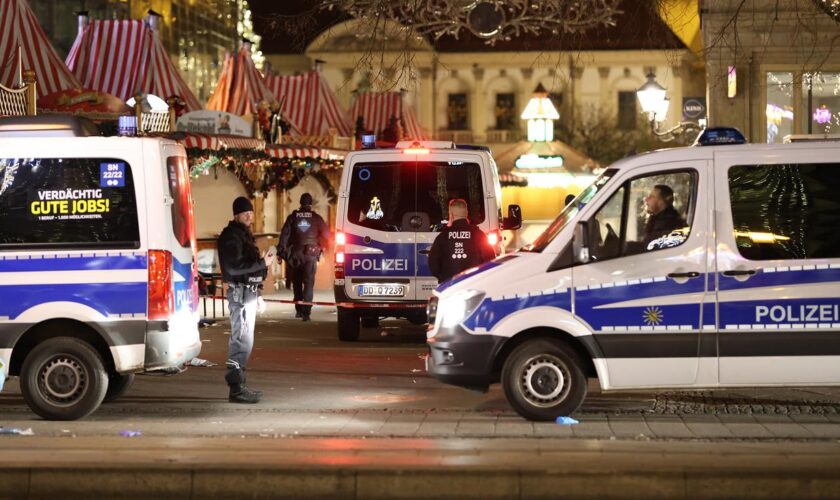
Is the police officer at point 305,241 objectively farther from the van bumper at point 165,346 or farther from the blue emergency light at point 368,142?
the van bumper at point 165,346

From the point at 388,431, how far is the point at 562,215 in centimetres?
229

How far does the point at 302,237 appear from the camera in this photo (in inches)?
885

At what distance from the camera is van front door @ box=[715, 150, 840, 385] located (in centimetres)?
1097

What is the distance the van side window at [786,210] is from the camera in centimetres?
1104

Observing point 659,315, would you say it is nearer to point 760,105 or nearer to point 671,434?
point 671,434

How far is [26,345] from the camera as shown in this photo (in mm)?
11734

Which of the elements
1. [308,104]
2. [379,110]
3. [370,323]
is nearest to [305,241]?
[370,323]

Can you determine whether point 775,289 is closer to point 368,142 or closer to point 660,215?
point 660,215

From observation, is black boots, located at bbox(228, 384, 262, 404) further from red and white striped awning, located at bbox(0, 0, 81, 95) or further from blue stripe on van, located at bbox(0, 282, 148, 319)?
red and white striped awning, located at bbox(0, 0, 81, 95)

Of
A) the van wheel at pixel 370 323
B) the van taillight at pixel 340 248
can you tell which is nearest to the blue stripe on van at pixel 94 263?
the van taillight at pixel 340 248

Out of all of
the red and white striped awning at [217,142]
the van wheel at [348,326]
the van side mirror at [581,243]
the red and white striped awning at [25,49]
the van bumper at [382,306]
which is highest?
the red and white striped awning at [25,49]

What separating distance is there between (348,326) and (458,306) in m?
7.47

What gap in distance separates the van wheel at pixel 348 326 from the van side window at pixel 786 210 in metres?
8.18

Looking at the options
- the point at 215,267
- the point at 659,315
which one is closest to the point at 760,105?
the point at 215,267
